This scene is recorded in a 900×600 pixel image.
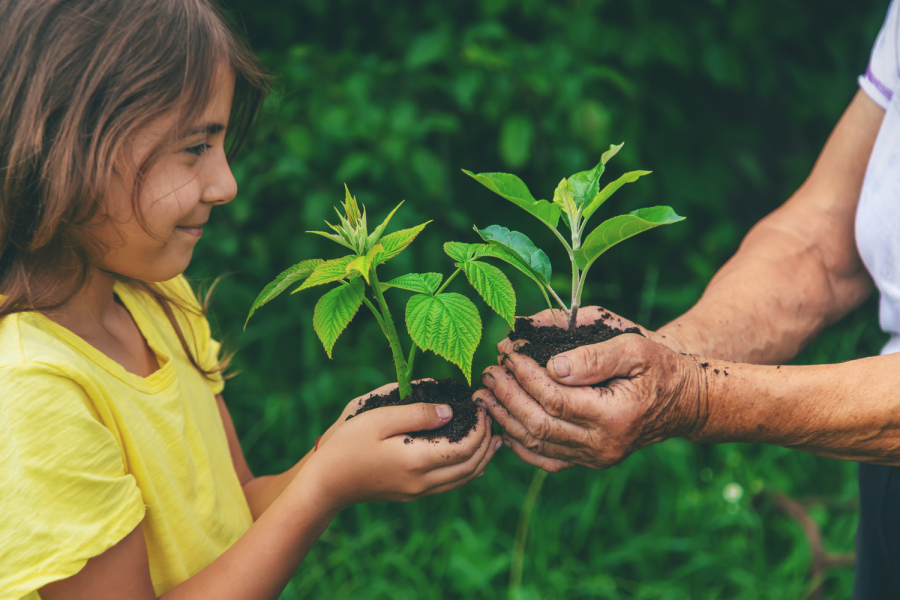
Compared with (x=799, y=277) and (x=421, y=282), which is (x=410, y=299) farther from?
(x=799, y=277)

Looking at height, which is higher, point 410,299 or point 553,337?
point 410,299

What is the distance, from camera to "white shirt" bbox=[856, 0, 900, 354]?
1.32 m

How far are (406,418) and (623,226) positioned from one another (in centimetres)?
51

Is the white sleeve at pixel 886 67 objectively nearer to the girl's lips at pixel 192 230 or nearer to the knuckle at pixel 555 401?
the knuckle at pixel 555 401

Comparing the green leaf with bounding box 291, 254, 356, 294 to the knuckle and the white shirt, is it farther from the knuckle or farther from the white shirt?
the white shirt

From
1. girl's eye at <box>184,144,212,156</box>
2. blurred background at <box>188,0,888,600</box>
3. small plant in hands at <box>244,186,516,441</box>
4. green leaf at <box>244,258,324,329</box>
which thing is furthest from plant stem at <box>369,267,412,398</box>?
blurred background at <box>188,0,888,600</box>

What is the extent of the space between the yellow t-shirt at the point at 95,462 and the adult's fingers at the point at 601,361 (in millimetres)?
709

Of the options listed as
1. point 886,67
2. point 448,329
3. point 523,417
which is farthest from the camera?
point 886,67

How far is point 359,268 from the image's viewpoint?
101 cm

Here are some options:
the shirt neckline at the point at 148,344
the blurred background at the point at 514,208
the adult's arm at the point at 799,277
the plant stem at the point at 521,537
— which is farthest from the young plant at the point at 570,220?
the plant stem at the point at 521,537

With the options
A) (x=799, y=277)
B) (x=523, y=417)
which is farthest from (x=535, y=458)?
(x=799, y=277)

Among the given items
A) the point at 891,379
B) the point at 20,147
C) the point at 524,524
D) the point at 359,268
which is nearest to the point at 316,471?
the point at 359,268

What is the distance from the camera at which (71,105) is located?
101 cm

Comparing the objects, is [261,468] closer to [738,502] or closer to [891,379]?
[738,502]
